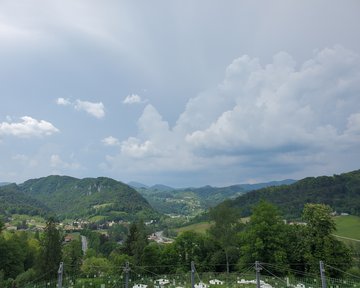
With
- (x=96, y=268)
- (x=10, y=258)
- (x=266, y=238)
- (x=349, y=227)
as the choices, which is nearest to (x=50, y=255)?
(x=96, y=268)

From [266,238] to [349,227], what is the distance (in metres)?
76.9

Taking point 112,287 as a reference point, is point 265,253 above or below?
above

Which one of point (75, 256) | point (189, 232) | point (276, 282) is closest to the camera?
point (276, 282)

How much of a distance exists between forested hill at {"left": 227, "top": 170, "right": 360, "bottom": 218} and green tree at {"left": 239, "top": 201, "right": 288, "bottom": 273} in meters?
96.9

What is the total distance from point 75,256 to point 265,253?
29.8m

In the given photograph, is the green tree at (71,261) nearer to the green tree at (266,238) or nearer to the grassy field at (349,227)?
the green tree at (266,238)

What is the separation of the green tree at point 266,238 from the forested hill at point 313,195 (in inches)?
3815

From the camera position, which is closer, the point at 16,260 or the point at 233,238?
the point at 233,238

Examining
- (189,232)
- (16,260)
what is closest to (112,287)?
(189,232)

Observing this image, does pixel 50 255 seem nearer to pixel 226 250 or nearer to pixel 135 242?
pixel 135 242

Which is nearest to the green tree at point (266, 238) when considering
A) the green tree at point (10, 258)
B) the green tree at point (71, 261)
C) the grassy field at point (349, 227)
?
the green tree at point (71, 261)

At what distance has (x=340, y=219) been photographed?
109125mm

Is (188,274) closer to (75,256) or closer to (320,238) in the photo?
(320,238)

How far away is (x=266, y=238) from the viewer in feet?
114
